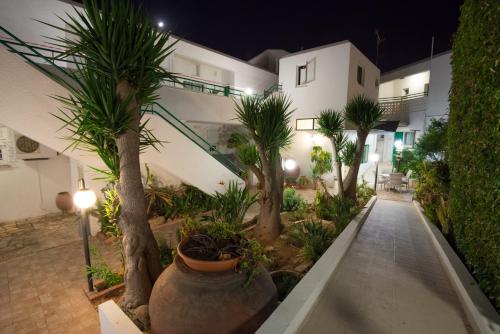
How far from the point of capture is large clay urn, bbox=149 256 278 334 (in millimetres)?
Answer: 2434

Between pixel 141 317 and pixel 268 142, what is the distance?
399 centimetres

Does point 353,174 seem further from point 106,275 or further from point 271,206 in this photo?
point 106,275

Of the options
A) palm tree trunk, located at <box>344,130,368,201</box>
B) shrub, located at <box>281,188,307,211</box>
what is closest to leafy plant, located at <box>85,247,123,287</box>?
shrub, located at <box>281,188,307,211</box>

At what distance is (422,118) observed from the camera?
16703mm

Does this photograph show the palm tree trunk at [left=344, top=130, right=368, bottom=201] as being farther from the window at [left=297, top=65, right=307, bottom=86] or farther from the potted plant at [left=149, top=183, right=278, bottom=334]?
the potted plant at [left=149, top=183, right=278, bottom=334]

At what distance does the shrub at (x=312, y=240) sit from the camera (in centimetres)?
482

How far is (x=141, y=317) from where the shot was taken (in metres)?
3.30

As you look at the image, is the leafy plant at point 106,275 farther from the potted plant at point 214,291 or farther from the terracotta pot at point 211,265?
the terracotta pot at point 211,265

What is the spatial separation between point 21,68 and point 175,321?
4907 mm

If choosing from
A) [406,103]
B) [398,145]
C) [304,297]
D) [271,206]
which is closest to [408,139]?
[398,145]

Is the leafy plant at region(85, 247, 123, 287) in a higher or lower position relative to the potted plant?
lower

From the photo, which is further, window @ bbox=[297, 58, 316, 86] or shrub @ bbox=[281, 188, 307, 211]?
window @ bbox=[297, 58, 316, 86]

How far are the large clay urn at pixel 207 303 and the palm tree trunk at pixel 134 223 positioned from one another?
0.88 meters

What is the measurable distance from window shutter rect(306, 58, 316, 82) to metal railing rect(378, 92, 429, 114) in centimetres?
909
